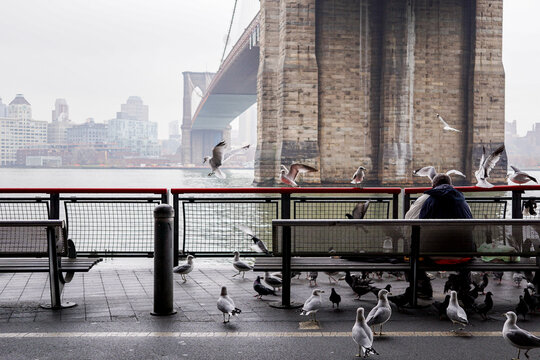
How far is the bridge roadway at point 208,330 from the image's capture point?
155 inches

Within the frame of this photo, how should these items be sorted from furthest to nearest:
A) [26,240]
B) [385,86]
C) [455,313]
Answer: [385,86] → [26,240] → [455,313]

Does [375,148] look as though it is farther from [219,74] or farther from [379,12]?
[219,74]

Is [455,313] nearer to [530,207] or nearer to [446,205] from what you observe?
[446,205]

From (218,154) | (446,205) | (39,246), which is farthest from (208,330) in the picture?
(218,154)

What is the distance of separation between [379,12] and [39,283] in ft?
118

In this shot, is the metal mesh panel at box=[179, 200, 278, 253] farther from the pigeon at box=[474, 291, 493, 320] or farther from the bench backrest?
the pigeon at box=[474, 291, 493, 320]

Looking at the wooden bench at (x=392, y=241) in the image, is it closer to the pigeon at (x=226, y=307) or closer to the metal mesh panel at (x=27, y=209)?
the pigeon at (x=226, y=307)

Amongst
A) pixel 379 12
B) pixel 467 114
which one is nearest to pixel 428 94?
pixel 467 114

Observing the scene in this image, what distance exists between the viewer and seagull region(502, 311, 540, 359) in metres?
3.66

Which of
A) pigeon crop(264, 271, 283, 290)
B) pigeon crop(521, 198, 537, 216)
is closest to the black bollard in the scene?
pigeon crop(264, 271, 283, 290)

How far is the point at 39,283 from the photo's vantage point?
6.22 m

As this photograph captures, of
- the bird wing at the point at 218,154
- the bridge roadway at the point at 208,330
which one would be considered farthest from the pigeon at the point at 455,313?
the bird wing at the point at 218,154

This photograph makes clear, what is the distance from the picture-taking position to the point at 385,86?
37.9 m

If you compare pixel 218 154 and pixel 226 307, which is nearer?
pixel 226 307
